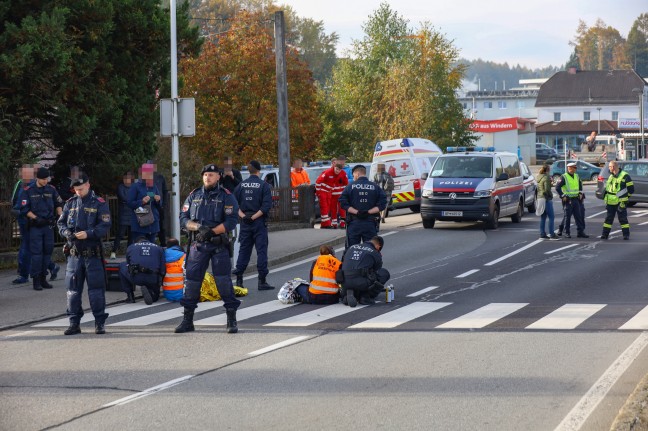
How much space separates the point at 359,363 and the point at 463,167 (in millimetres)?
17938

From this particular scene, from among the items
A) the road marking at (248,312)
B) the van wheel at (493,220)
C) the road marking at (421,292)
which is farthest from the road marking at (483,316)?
the van wheel at (493,220)

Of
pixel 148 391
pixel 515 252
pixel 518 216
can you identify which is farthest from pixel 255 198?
pixel 518 216

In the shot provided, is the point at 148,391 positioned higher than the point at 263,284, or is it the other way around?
the point at 263,284

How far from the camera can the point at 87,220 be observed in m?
11.8

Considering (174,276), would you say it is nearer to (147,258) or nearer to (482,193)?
(147,258)

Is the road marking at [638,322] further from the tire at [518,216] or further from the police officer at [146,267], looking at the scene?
the tire at [518,216]

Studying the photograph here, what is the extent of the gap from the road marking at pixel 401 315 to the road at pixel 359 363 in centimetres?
3

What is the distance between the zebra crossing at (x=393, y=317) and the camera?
11.9m

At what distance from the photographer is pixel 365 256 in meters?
13.4

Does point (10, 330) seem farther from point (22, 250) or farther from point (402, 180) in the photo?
point (402, 180)

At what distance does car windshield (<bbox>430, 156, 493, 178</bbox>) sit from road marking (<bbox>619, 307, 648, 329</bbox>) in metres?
13.9

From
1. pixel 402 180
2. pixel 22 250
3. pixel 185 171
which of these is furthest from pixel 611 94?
pixel 22 250

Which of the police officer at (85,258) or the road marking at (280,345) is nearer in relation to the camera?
the road marking at (280,345)

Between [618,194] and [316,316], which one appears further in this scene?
[618,194]
